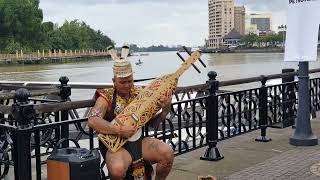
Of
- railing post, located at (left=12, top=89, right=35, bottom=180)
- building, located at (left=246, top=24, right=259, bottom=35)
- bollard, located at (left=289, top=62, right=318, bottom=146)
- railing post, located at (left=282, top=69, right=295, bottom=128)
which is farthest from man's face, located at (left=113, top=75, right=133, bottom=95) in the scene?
building, located at (left=246, top=24, right=259, bottom=35)

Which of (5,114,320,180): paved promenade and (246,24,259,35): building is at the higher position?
(246,24,259,35): building

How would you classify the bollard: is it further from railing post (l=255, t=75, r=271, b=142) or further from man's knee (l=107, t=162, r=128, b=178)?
man's knee (l=107, t=162, r=128, b=178)

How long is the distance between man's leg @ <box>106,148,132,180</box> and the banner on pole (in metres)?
3.97

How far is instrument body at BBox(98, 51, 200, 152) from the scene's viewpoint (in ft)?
14.2

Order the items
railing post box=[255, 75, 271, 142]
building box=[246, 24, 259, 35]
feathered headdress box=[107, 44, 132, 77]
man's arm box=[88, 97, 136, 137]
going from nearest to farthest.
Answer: man's arm box=[88, 97, 136, 137], feathered headdress box=[107, 44, 132, 77], railing post box=[255, 75, 271, 142], building box=[246, 24, 259, 35]

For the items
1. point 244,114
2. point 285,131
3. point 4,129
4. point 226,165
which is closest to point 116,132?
point 4,129

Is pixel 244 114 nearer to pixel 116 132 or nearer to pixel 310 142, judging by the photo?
pixel 310 142

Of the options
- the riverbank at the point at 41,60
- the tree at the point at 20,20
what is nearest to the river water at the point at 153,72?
the riverbank at the point at 41,60

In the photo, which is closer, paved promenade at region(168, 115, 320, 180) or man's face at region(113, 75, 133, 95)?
man's face at region(113, 75, 133, 95)

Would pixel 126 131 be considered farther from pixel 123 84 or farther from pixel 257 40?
pixel 257 40

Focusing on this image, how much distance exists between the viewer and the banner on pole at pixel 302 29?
290 inches

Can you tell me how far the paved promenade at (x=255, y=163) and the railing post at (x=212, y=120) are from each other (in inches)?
5.0

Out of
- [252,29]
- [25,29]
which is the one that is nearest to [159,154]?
[25,29]

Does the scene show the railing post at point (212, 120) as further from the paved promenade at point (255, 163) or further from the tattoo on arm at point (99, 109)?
the tattoo on arm at point (99, 109)
